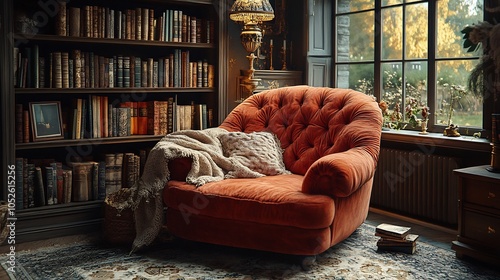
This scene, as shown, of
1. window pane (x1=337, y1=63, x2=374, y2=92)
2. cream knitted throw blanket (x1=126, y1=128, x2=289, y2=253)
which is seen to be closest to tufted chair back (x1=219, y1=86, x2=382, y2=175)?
cream knitted throw blanket (x1=126, y1=128, x2=289, y2=253)

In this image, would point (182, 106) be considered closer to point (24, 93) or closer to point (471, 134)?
point (24, 93)

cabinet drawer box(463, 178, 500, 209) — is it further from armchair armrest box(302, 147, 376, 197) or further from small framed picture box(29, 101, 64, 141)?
small framed picture box(29, 101, 64, 141)

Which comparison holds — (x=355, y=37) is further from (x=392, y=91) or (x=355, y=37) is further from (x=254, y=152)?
(x=254, y=152)

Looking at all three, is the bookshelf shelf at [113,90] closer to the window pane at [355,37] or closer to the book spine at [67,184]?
the book spine at [67,184]

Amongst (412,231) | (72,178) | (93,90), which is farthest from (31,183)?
(412,231)

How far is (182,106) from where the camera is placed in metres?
4.40

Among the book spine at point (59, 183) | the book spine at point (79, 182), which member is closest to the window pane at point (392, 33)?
the book spine at point (79, 182)

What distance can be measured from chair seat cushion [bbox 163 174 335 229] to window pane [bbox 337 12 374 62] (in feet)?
5.99

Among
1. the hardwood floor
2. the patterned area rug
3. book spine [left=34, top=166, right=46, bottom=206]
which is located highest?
book spine [left=34, top=166, right=46, bottom=206]

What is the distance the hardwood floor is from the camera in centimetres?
356

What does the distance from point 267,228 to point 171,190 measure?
706mm

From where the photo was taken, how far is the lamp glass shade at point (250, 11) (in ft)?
13.6

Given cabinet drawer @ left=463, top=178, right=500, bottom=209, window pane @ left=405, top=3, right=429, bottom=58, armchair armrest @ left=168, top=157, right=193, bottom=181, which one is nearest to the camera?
cabinet drawer @ left=463, top=178, right=500, bottom=209

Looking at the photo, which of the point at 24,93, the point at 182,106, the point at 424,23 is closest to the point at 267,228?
the point at 182,106
